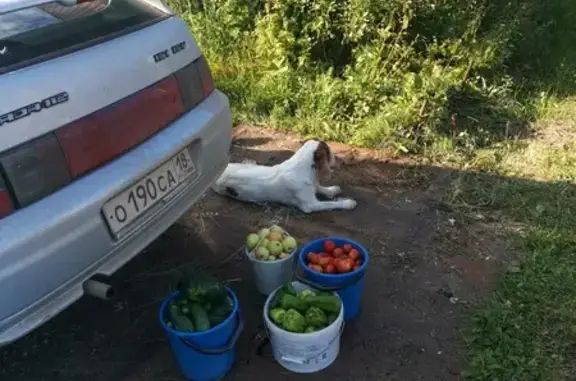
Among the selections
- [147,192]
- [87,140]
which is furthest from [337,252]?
[87,140]

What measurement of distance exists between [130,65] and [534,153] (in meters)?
3.28

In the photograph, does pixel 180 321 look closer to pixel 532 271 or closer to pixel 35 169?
pixel 35 169

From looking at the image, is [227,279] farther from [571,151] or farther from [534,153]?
[571,151]

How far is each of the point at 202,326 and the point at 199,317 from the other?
0.05 meters

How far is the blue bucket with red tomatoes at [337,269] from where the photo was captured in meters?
2.83

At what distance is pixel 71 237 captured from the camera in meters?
2.22

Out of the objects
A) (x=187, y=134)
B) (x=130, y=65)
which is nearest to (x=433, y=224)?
(x=187, y=134)

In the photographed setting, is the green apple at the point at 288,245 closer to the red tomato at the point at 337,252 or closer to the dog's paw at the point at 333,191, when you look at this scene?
the red tomato at the point at 337,252

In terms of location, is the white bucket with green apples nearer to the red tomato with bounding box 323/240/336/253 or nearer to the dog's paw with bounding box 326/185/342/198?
the red tomato with bounding box 323/240/336/253

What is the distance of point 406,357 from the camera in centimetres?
285

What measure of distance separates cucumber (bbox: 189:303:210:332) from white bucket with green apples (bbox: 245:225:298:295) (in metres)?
0.52

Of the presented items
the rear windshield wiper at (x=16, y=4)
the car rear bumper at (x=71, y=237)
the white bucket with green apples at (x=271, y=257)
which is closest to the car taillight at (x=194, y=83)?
the car rear bumper at (x=71, y=237)

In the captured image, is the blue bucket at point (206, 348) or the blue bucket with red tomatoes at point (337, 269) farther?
the blue bucket with red tomatoes at point (337, 269)

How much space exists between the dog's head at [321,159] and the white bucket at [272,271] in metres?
0.95
